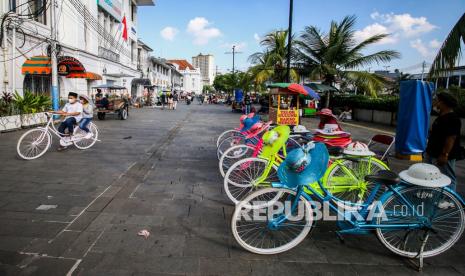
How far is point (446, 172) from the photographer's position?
4.81 metres

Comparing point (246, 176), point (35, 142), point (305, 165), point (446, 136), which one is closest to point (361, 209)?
point (305, 165)

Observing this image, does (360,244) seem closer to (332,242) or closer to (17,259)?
(332,242)

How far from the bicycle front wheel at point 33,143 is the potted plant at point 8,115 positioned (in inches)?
187

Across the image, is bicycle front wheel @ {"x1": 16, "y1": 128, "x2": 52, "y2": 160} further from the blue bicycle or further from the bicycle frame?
the bicycle frame

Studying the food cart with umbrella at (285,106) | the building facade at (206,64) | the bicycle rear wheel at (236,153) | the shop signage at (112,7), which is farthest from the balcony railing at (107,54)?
the building facade at (206,64)

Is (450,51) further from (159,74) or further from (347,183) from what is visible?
(159,74)

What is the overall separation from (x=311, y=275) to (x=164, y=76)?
61045mm

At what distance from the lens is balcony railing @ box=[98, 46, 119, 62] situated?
25.2 m

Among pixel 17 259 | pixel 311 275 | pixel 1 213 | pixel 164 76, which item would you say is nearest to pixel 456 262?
pixel 311 275

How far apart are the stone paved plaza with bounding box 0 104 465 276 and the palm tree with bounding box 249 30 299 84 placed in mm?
18844

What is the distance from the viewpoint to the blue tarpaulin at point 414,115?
24.3 feet

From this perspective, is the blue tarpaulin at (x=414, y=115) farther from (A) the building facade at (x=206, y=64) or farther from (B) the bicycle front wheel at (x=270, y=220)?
(A) the building facade at (x=206, y=64)

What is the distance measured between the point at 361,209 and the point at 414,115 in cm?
491

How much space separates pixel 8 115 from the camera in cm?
1188
